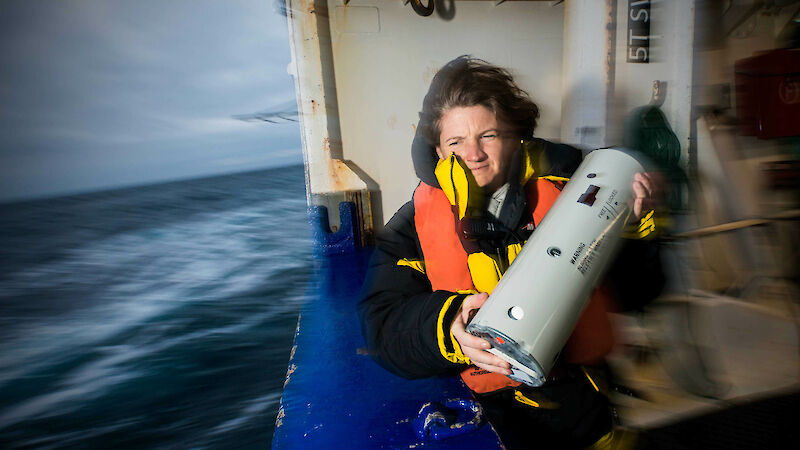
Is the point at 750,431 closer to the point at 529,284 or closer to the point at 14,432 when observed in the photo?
the point at 529,284

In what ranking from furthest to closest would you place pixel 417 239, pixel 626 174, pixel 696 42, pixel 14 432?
pixel 14 432 < pixel 696 42 < pixel 417 239 < pixel 626 174

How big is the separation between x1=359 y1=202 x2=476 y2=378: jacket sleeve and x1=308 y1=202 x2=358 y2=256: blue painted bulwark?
1.96 m

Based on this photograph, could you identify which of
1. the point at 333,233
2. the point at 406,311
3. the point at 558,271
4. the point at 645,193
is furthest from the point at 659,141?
the point at 333,233

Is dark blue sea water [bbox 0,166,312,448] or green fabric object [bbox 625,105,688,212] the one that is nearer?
green fabric object [bbox 625,105,688,212]

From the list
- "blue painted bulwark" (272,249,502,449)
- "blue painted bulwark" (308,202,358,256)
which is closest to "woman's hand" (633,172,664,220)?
"blue painted bulwark" (272,249,502,449)

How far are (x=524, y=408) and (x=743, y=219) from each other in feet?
6.66

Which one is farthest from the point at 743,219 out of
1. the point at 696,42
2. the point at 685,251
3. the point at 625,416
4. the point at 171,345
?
the point at 171,345

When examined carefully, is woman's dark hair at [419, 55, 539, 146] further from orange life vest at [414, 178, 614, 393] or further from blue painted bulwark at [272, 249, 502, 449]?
blue painted bulwark at [272, 249, 502, 449]

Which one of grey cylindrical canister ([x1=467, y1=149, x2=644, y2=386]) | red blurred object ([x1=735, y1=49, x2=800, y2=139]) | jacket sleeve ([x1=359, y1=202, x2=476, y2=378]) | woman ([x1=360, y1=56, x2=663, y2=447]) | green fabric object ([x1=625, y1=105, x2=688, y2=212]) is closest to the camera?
grey cylindrical canister ([x1=467, y1=149, x2=644, y2=386])

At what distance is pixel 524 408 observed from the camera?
44.9 inches

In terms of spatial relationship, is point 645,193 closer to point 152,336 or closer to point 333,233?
point 333,233

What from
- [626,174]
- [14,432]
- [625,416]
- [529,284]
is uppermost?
[626,174]

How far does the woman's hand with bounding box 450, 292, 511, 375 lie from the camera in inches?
33.4

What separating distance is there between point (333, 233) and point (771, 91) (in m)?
2.94
